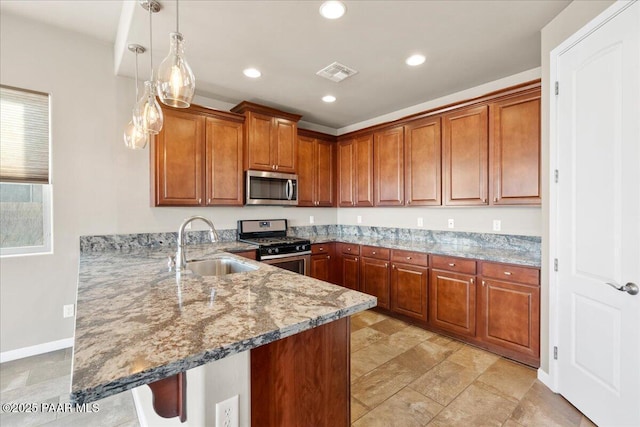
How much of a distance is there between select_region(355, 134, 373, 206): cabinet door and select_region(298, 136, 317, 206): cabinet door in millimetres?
649

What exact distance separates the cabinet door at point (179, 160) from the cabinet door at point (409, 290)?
2.41 metres

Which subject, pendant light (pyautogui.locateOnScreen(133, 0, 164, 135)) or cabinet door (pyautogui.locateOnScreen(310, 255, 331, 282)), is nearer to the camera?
pendant light (pyautogui.locateOnScreen(133, 0, 164, 135))

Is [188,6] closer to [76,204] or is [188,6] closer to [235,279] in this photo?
[235,279]

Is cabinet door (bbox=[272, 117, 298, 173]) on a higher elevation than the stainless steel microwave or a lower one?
higher

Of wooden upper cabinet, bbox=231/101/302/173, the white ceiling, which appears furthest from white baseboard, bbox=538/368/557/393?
wooden upper cabinet, bbox=231/101/302/173

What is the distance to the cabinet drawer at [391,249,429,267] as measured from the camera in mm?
3150

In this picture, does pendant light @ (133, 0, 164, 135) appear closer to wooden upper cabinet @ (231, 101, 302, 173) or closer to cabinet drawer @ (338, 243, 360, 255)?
wooden upper cabinet @ (231, 101, 302, 173)

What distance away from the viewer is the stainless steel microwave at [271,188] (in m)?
3.54

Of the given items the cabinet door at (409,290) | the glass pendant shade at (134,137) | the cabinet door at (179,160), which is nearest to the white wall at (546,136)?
the cabinet door at (409,290)

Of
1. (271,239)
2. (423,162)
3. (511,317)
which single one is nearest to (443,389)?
(511,317)

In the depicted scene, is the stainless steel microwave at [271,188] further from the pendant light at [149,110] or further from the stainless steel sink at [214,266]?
the pendant light at [149,110]

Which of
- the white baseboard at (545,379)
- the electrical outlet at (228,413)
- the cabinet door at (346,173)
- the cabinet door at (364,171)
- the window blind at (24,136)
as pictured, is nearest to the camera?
the electrical outlet at (228,413)

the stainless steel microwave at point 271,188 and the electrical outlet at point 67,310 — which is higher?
the stainless steel microwave at point 271,188

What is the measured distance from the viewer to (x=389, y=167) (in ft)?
12.5
